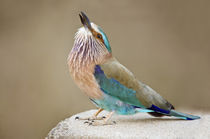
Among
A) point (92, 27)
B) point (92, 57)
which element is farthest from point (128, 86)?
point (92, 27)

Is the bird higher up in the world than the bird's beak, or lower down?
lower down

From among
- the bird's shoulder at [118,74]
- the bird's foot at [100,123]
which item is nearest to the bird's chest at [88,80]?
the bird's shoulder at [118,74]

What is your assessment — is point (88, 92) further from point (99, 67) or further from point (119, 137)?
point (119, 137)

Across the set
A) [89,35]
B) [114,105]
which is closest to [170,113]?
[114,105]

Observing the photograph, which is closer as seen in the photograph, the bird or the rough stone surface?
the rough stone surface

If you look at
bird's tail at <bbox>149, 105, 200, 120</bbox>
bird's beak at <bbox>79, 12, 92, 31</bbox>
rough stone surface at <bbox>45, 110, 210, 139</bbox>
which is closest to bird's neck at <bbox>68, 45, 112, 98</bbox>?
bird's beak at <bbox>79, 12, 92, 31</bbox>

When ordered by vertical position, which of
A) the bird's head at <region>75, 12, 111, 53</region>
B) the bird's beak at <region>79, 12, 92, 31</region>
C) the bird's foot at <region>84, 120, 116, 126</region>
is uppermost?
the bird's beak at <region>79, 12, 92, 31</region>

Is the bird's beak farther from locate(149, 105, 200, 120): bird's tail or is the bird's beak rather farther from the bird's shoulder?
locate(149, 105, 200, 120): bird's tail

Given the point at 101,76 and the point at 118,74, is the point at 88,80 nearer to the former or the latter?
the point at 101,76

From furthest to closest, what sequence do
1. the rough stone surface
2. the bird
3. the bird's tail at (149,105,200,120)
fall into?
the bird's tail at (149,105,200,120) → the bird → the rough stone surface
